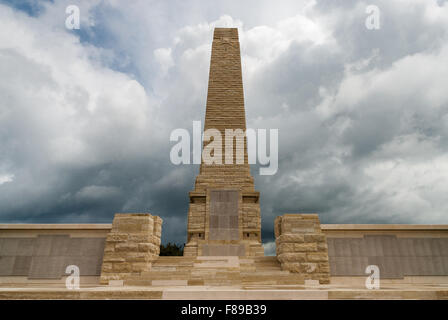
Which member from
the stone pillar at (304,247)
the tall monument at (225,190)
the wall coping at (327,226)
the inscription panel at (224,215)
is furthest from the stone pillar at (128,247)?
the stone pillar at (304,247)

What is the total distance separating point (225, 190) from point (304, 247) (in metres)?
5.52

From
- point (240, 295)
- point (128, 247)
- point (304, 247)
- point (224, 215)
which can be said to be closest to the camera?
point (240, 295)

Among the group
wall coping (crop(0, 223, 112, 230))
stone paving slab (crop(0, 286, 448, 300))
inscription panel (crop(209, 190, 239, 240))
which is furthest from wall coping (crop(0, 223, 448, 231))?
stone paving slab (crop(0, 286, 448, 300))

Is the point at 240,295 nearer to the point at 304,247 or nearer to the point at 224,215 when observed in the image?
the point at 304,247

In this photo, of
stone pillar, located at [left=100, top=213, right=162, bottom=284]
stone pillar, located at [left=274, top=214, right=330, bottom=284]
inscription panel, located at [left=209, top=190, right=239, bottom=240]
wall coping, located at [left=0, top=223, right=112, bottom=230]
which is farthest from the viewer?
inscription panel, located at [left=209, top=190, right=239, bottom=240]

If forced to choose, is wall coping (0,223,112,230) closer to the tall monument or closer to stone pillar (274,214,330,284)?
the tall monument

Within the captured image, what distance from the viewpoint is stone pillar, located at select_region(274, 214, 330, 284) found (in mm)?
9883

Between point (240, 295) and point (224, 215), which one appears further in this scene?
point (224, 215)

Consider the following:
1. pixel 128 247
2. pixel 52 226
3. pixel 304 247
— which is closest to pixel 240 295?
pixel 304 247

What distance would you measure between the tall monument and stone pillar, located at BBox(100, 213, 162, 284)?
2.93 m

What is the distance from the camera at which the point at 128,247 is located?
1037cm
